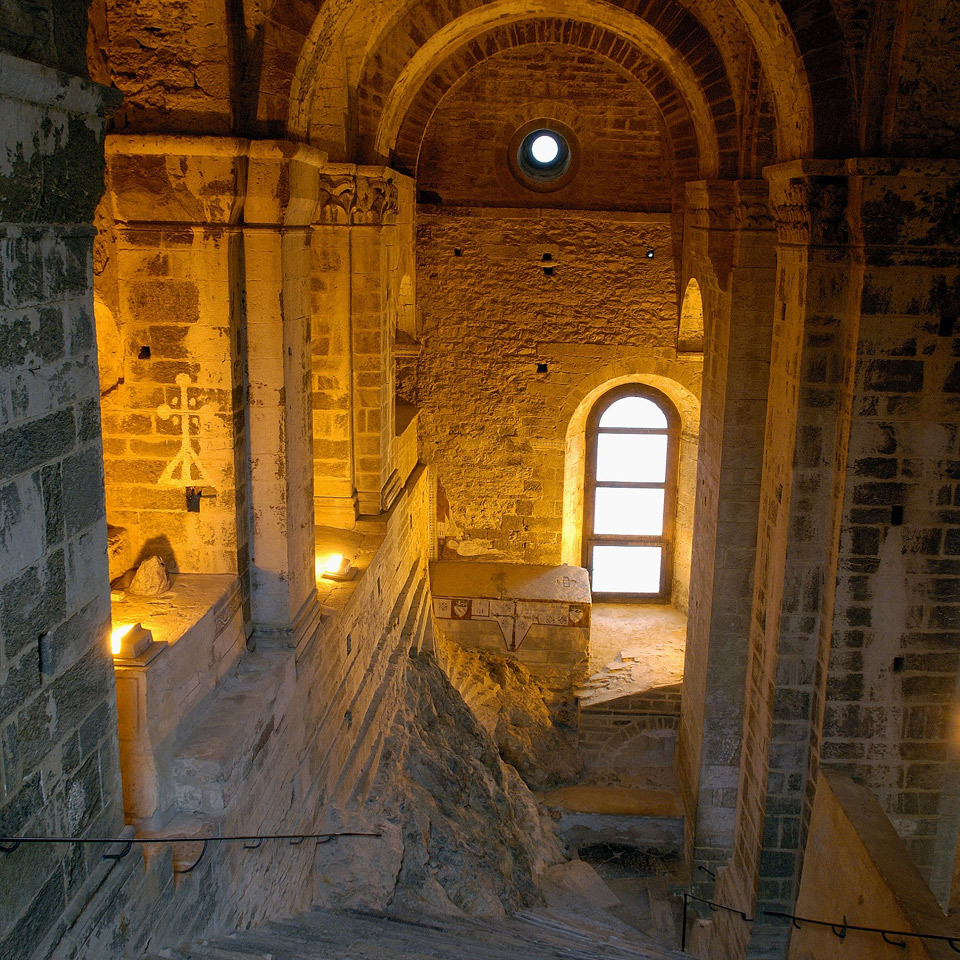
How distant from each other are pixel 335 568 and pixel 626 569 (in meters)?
6.04

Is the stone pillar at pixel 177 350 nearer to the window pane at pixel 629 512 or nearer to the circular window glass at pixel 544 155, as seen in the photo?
the circular window glass at pixel 544 155

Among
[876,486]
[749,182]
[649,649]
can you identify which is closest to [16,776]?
[876,486]

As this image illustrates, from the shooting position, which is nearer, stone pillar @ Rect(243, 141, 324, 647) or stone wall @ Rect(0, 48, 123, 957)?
stone wall @ Rect(0, 48, 123, 957)

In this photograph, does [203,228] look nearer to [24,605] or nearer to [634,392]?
[24,605]

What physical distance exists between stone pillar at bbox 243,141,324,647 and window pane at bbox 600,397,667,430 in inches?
263

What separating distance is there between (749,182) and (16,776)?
244 inches

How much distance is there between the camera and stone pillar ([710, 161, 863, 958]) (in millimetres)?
5301

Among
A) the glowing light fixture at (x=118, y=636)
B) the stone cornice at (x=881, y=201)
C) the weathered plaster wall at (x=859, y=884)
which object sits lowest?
the weathered plaster wall at (x=859, y=884)

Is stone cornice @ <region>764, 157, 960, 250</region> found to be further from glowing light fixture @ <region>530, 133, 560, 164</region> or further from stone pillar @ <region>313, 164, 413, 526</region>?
glowing light fixture @ <region>530, 133, 560, 164</region>

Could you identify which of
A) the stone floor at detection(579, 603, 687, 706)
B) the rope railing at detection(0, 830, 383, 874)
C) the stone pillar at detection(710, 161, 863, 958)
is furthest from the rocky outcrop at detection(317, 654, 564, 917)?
the stone floor at detection(579, 603, 687, 706)

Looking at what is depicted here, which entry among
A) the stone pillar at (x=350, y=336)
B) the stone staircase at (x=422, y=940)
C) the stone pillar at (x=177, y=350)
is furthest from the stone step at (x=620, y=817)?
the stone pillar at (x=177, y=350)

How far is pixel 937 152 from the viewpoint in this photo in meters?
4.96

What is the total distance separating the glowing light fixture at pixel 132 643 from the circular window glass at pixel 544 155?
25.7 feet

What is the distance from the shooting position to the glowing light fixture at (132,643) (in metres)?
3.97
